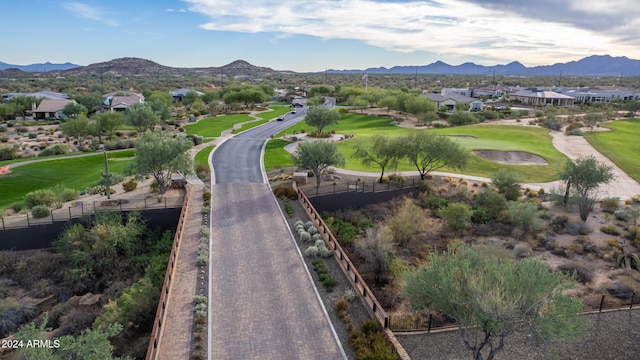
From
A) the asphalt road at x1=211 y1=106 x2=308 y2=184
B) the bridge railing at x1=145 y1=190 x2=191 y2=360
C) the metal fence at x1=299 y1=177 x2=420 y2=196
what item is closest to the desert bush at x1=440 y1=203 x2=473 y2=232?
the metal fence at x1=299 y1=177 x2=420 y2=196

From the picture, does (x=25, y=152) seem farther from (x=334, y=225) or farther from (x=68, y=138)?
(x=334, y=225)

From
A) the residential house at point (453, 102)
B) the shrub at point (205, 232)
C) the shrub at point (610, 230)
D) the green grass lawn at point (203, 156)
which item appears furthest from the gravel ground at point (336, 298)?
the residential house at point (453, 102)

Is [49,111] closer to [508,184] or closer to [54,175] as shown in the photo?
[54,175]

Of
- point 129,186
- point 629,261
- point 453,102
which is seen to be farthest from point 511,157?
point 453,102

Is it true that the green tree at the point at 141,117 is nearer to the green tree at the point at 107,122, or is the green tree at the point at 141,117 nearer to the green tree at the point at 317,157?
the green tree at the point at 107,122

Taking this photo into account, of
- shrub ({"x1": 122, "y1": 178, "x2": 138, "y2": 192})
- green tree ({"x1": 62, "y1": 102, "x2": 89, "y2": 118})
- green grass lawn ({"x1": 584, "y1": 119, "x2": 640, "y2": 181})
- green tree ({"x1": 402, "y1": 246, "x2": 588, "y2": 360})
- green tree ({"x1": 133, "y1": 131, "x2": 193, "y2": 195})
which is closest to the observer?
green tree ({"x1": 402, "y1": 246, "x2": 588, "y2": 360})

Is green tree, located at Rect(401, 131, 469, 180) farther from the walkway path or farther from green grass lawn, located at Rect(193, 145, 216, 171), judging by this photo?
the walkway path

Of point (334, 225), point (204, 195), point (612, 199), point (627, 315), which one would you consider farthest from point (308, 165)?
point (612, 199)
